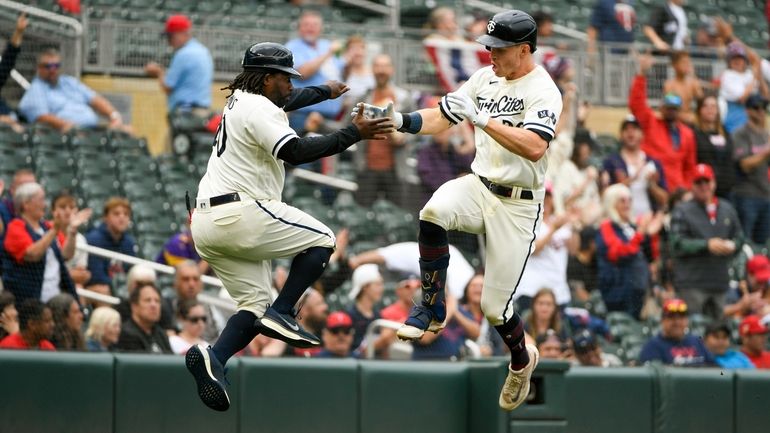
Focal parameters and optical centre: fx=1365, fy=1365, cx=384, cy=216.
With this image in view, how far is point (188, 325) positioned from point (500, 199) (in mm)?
3199

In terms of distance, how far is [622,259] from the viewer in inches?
479

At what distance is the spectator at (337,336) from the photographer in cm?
1028

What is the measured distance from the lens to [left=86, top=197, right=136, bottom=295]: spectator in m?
10.4

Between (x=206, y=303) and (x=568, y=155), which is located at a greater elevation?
(x=568, y=155)

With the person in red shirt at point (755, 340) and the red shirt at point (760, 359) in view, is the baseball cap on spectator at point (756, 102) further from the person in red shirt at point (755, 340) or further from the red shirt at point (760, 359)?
the red shirt at point (760, 359)

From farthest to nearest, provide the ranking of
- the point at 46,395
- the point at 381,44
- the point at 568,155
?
the point at 381,44 < the point at 568,155 < the point at 46,395

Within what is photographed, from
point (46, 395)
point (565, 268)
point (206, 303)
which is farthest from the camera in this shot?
point (565, 268)

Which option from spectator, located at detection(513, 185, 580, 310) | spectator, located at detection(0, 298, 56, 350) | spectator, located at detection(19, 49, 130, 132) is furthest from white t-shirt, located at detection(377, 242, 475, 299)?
spectator, located at detection(0, 298, 56, 350)

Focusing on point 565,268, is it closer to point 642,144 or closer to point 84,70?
point 642,144

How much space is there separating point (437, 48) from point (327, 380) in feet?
17.4

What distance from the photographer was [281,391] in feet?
30.9

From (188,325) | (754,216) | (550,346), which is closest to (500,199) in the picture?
(550,346)

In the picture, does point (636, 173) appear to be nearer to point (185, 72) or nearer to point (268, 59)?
point (185, 72)

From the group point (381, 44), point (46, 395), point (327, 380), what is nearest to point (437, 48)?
point (381, 44)
